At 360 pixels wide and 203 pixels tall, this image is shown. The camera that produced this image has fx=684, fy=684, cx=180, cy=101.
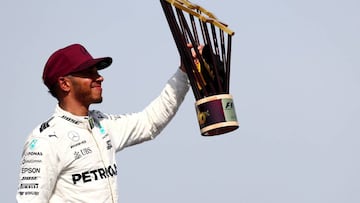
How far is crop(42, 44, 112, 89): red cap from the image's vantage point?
814cm

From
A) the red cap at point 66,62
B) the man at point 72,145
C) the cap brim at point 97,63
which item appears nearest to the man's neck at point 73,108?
the man at point 72,145

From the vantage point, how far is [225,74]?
888 cm

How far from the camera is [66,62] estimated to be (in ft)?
26.9

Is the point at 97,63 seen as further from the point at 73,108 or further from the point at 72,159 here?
the point at 72,159

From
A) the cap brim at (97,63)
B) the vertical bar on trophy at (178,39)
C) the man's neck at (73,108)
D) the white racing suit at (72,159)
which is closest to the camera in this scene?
the white racing suit at (72,159)

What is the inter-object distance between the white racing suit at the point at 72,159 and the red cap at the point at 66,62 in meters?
0.44

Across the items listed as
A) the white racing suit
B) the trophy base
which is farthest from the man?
the trophy base

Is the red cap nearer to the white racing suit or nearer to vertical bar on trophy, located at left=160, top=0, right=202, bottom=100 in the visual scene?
the white racing suit

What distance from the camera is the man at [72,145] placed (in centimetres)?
776

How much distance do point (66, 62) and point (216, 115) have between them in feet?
6.31

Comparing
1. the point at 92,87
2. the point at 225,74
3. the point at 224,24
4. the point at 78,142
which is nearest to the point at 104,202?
the point at 78,142

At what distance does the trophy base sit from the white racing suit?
580 millimetres

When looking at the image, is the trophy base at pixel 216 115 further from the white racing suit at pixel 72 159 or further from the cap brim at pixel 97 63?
the cap brim at pixel 97 63

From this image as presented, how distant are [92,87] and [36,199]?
1482 mm
